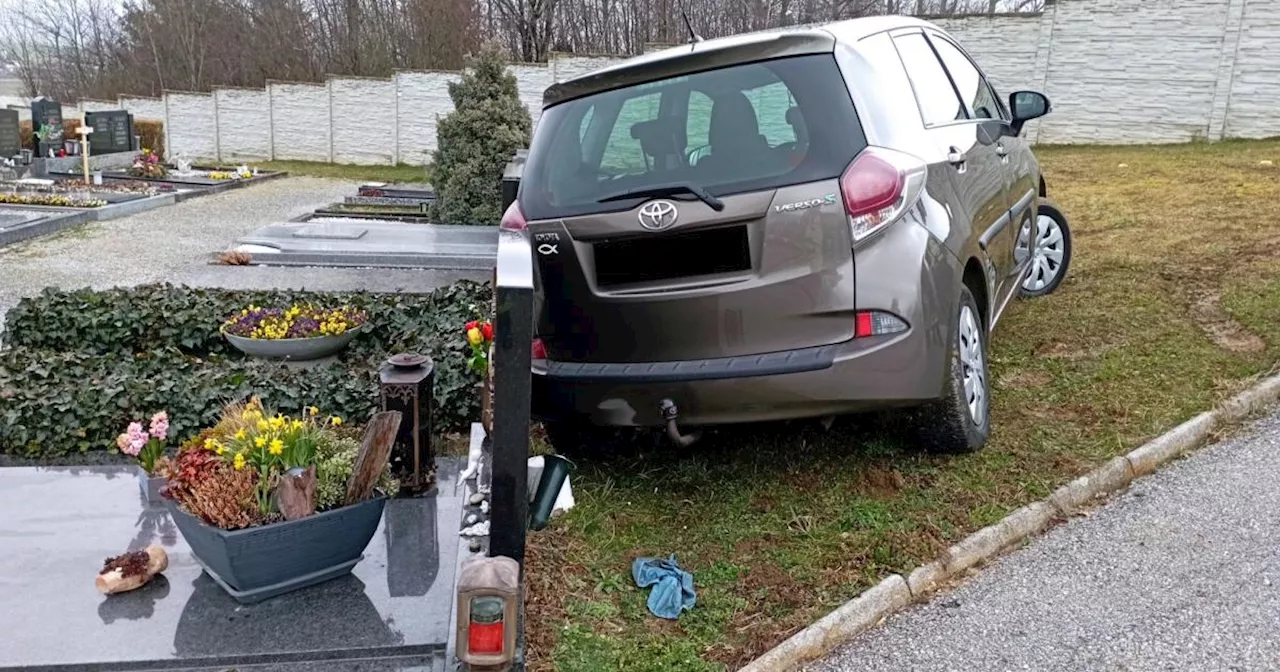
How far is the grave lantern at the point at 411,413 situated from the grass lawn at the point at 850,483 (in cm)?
62

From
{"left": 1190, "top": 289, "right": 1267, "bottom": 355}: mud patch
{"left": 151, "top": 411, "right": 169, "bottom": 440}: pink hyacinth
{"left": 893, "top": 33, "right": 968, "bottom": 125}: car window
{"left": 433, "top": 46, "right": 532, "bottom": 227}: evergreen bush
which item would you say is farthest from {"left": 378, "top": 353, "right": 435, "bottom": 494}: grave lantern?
{"left": 433, "top": 46, "right": 532, "bottom": 227}: evergreen bush

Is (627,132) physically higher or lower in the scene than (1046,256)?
higher

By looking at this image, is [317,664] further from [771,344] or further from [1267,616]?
[1267,616]

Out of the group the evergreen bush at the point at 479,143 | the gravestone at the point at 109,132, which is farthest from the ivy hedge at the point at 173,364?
the gravestone at the point at 109,132

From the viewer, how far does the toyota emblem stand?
3.31 meters

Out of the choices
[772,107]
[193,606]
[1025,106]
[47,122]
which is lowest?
[193,606]

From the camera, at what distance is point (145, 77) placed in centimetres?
3578

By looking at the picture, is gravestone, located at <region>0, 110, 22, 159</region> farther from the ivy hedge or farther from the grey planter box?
the grey planter box

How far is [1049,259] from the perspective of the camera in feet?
21.5

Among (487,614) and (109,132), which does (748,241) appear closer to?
(487,614)

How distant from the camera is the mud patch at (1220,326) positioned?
203 inches

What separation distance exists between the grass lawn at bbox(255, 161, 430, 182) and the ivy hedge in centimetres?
1499

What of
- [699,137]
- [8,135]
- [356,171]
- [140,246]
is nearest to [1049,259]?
[699,137]

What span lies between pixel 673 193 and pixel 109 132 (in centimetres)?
2146
